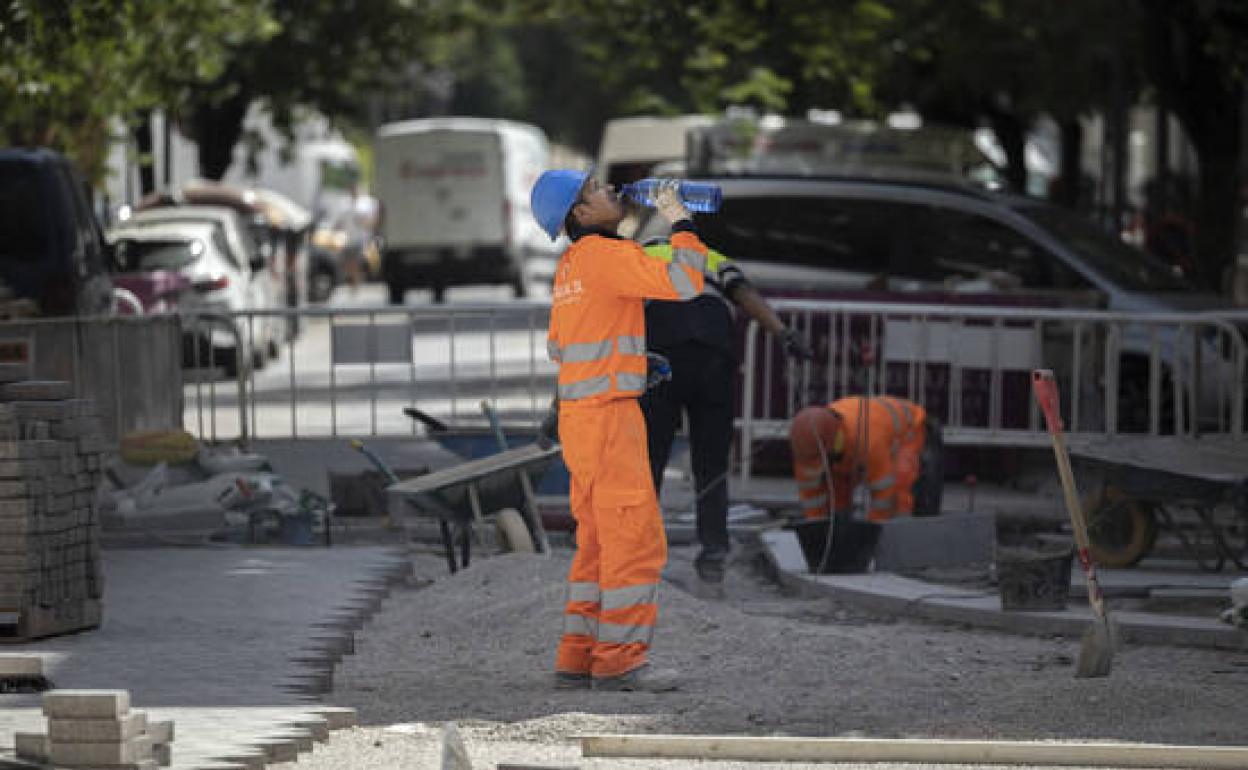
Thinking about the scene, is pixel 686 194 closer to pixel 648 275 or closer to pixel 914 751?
pixel 648 275

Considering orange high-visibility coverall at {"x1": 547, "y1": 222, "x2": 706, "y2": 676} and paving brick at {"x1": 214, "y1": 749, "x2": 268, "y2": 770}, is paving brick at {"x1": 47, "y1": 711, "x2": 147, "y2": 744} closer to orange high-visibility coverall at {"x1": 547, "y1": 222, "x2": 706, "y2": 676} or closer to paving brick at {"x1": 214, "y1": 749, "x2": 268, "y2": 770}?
paving brick at {"x1": 214, "y1": 749, "x2": 268, "y2": 770}

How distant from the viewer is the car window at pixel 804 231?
17.0 m

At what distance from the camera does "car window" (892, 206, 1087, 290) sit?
16297 millimetres

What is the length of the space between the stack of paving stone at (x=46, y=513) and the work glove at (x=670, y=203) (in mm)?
2386

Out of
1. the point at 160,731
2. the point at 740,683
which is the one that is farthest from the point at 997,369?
the point at 160,731

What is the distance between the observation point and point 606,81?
1210 inches

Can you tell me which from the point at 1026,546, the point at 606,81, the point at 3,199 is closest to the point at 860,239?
the point at 1026,546

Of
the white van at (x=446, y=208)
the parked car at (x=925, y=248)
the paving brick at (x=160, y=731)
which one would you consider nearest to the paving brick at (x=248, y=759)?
the paving brick at (x=160, y=731)

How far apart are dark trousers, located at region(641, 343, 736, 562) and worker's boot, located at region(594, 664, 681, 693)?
2515 mm

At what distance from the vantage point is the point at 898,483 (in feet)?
40.2

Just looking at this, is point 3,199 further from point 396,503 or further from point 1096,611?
point 1096,611

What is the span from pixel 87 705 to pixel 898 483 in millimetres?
6141

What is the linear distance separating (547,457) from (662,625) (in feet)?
4.82

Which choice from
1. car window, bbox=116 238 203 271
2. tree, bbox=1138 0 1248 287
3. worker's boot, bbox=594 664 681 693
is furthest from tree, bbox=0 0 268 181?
worker's boot, bbox=594 664 681 693
